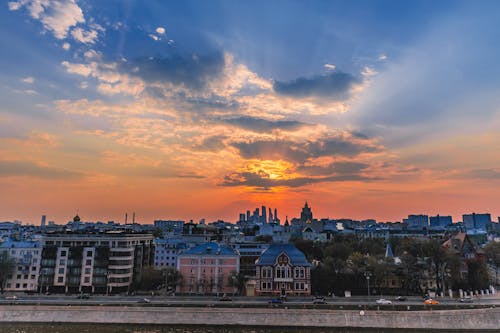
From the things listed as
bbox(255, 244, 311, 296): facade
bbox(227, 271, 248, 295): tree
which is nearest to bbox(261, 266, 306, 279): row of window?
bbox(255, 244, 311, 296): facade

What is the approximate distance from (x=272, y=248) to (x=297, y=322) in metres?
22.2

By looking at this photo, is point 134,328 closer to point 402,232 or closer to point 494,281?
point 494,281

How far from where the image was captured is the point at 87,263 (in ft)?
246

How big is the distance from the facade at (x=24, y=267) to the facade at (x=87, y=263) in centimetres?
320

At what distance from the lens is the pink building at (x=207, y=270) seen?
230ft

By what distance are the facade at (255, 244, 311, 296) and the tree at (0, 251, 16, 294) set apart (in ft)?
172

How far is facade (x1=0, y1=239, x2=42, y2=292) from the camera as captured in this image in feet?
246

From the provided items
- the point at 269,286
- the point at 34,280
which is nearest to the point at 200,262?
the point at 269,286

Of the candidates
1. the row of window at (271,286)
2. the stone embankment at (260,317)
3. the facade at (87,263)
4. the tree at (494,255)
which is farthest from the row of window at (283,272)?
the tree at (494,255)

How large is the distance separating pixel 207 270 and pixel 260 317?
23.2 m

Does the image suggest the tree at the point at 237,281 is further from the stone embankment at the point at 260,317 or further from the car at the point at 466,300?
the car at the point at 466,300

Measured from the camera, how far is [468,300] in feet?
188

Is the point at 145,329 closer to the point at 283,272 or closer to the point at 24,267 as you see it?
the point at 283,272

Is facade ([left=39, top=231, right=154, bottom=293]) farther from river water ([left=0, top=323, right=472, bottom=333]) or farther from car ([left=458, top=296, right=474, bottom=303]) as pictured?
car ([left=458, top=296, right=474, bottom=303])
